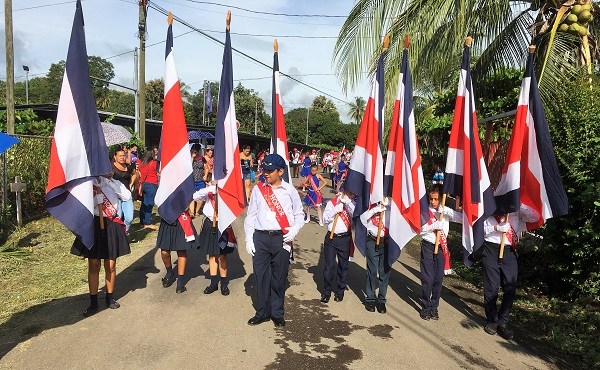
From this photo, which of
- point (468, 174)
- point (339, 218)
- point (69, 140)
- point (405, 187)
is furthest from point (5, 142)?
point (468, 174)

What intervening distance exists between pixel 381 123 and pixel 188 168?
2.62 meters

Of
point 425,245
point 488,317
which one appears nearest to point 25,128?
point 425,245

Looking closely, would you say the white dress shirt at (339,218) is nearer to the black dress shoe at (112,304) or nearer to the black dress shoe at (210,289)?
the black dress shoe at (210,289)

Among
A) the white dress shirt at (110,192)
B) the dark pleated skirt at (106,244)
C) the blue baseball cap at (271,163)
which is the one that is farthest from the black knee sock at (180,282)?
the blue baseball cap at (271,163)

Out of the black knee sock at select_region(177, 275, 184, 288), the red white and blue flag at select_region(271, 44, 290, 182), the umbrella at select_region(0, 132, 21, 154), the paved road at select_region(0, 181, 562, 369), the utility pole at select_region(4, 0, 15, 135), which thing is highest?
the utility pole at select_region(4, 0, 15, 135)

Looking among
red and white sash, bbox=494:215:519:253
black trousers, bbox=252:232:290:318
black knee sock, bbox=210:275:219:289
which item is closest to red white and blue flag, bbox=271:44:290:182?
black trousers, bbox=252:232:290:318

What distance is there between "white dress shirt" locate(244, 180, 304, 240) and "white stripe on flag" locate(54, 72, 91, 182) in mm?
1784

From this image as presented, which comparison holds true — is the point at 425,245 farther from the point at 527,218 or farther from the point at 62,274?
the point at 62,274

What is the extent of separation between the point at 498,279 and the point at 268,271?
107 inches

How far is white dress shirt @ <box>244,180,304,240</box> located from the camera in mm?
5164

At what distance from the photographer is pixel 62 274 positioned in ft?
22.6

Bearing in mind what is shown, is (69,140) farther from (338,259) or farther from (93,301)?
(338,259)

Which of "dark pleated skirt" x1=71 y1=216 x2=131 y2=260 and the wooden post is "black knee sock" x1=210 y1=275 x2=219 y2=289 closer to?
"dark pleated skirt" x1=71 y1=216 x2=131 y2=260

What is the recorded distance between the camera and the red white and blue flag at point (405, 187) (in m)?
5.75
